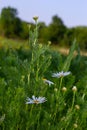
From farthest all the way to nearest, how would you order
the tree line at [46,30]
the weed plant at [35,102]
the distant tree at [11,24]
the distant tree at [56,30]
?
the distant tree at [11,24]
the distant tree at [56,30]
the tree line at [46,30]
the weed plant at [35,102]

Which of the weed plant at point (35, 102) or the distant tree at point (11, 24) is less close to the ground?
the weed plant at point (35, 102)

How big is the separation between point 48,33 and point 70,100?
42427 millimetres

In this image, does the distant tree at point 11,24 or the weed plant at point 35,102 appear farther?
the distant tree at point 11,24

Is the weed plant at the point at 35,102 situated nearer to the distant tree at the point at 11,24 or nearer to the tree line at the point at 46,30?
the tree line at the point at 46,30

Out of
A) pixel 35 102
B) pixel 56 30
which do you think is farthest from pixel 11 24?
pixel 35 102

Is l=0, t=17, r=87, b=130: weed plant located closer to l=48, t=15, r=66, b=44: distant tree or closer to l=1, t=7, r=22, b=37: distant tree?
l=48, t=15, r=66, b=44: distant tree

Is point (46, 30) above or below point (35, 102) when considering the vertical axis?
below

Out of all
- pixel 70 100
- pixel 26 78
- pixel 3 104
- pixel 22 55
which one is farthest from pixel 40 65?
pixel 22 55

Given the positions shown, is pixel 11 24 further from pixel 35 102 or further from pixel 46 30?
→ pixel 35 102

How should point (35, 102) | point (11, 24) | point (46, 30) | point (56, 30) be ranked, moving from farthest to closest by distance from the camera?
point (11, 24) < point (46, 30) < point (56, 30) < point (35, 102)

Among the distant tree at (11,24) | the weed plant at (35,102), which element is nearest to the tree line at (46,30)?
the distant tree at (11,24)

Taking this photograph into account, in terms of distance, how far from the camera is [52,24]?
46344 millimetres

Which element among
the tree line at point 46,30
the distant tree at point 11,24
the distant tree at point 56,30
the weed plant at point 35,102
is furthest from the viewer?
the distant tree at point 11,24

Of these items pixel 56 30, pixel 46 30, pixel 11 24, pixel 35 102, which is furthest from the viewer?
pixel 11 24
